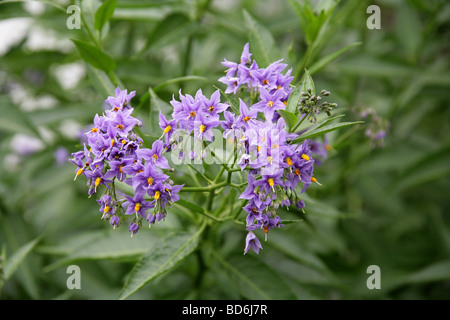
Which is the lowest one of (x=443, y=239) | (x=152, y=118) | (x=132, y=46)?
(x=443, y=239)

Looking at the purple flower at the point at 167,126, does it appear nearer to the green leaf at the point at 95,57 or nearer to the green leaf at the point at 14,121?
the green leaf at the point at 95,57

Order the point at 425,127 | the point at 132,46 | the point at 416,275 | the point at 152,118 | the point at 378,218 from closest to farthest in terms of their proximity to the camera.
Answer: the point at 152,118
the point at 416,275
the point at 132,46
the point at 378,218
the point at 425,127

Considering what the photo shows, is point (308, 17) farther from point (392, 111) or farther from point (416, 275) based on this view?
point (416, 275)

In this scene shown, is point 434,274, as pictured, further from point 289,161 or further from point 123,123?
point 123,123

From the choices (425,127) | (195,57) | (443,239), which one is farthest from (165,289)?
(425,127)

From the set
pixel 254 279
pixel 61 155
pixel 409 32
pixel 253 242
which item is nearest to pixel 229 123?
pixel 253 242

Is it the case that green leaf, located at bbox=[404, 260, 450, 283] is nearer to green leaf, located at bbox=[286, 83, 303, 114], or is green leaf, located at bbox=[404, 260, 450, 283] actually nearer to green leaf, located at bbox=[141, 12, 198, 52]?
green leaf, located at bbox=[286, 83, 303, 114]

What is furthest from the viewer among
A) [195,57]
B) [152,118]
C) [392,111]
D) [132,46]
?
[132,46]
